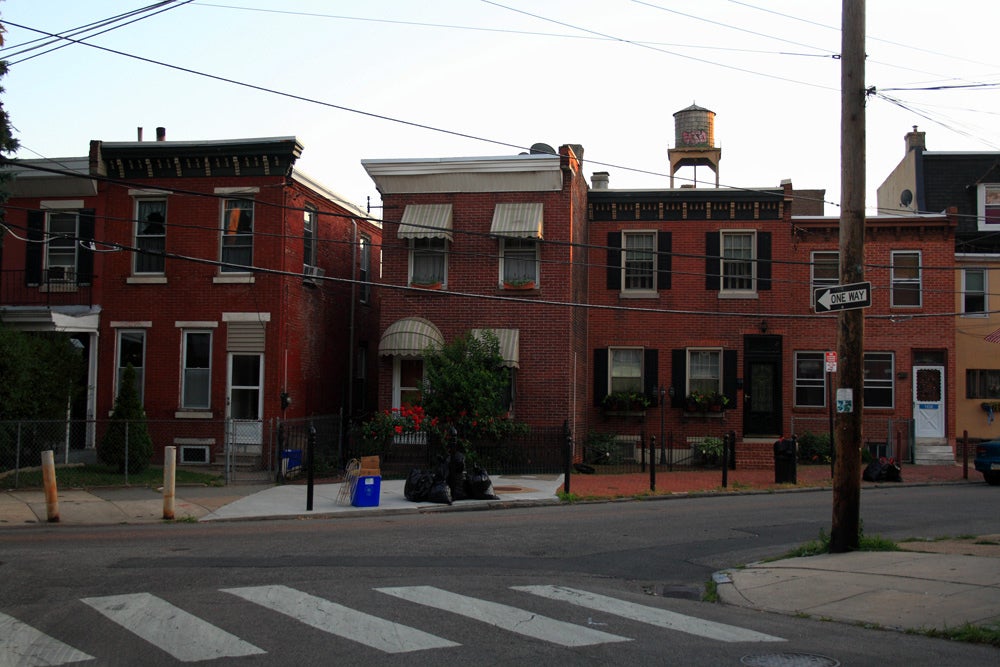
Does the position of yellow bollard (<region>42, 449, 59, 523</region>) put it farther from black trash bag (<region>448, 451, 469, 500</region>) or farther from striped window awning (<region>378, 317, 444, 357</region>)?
striped window awning (<region>378, 317, 444, 357</region>)

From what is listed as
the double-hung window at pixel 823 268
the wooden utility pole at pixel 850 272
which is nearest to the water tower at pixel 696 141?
the double-hung window at pixel 823 268

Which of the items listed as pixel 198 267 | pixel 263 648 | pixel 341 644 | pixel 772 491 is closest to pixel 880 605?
pixel 341 644

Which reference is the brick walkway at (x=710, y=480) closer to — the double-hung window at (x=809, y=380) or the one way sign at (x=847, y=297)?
the double-hung window at (x=809, y=380)

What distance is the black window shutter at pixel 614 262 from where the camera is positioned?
90.9 feet

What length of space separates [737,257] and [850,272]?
1564 centimetres

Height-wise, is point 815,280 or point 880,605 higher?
point 815,280

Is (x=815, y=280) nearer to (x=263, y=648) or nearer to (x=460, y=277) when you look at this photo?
(x=460, y=277)

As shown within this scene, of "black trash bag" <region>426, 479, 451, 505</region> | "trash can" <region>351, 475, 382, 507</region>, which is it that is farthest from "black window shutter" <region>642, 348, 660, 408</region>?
"trash can" <region>351, 475, 382, 507</region>

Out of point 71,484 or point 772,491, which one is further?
point 772,491

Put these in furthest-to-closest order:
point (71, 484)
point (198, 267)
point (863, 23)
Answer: point (198, 267) < point (71, 484) < point (863, 23)

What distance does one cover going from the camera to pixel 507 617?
27.1 ft

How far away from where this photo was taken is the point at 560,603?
29.5ft

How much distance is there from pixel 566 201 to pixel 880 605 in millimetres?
16777

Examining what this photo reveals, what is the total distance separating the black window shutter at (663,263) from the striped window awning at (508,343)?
212 inches
